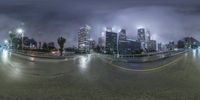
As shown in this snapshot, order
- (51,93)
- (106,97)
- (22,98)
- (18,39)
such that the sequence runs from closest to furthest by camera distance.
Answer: (22,98)
(106,97)
(51,93)
(18,39)

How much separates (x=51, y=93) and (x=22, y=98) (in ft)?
4.20

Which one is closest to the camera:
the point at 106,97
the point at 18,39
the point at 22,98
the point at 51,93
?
the point at 22,98

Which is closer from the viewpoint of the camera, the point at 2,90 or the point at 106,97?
the point at 106,97

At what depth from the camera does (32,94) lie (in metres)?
8.86

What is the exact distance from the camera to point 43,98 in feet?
27.0

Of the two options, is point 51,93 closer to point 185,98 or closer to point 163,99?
point 163,99

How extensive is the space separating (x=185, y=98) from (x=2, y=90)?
5.76m

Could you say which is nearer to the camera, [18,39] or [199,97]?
[199,97]

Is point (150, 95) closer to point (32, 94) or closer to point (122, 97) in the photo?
point (122, 97)

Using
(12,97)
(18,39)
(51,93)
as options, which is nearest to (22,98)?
(12,97)

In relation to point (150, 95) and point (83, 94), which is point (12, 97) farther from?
point (150, 95)

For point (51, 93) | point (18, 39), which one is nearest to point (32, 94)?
point (51, 93)

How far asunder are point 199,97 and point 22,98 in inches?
202

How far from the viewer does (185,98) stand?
849cm
